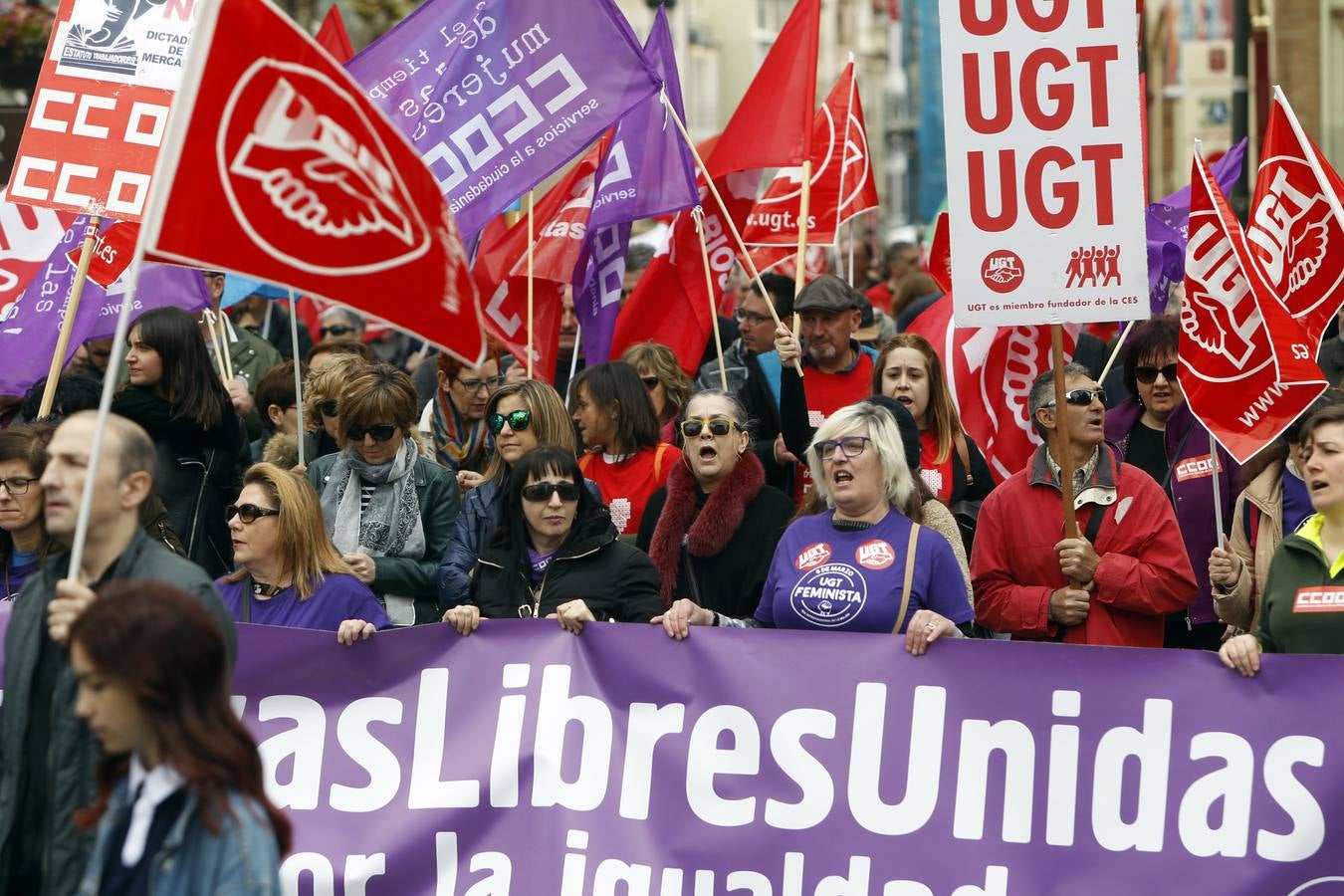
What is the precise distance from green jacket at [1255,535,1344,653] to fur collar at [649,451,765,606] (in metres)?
1.80

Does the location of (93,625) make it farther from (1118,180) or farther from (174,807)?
(1118,180)

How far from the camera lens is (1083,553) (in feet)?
20.1

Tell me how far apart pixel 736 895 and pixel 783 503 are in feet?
5.04

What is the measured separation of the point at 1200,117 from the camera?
91.0ft

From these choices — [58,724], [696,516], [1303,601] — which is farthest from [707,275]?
[58,724]

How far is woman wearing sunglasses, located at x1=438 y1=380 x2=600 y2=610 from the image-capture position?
6.72 meters

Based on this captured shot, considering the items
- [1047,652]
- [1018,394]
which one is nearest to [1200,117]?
[1018,394]

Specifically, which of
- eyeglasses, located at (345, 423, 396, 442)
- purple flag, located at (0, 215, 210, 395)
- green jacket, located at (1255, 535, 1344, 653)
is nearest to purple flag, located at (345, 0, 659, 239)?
eyeglasses, located at (345, 423, 396, 442)

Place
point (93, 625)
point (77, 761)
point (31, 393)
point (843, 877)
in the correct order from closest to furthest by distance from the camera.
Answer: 1. point (93, 625)
2. point (77, 761)
3. point (843, 877)
4. point (31, 393)

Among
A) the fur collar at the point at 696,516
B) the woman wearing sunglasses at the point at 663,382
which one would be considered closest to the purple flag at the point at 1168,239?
the woman wearing sunglasses at the point at 663,382

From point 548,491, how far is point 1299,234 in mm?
2732

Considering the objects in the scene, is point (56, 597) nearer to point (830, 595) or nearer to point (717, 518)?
point (830, 595)

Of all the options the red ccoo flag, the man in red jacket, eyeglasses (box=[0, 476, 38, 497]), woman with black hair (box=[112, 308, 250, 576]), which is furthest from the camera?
the red ccoo flag

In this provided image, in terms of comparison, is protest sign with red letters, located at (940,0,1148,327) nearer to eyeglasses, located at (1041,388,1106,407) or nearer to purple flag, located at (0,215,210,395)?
eyeglasses, located at (1041,388,1106,407)
